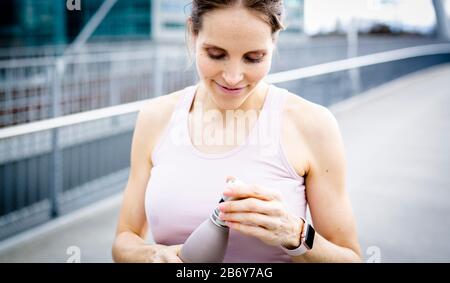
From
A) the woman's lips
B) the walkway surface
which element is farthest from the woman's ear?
the walkway surface

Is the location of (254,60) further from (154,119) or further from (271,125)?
(154,119)

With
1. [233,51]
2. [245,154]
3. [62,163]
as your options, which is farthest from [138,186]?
[62,163]

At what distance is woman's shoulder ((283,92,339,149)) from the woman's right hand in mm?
316

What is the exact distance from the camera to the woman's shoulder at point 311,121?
93 centimetres

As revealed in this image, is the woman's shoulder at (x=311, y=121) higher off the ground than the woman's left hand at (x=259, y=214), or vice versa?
the woman's shoulder at (x=311, y=121)

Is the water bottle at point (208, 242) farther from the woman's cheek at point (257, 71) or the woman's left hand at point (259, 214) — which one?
the woman's cheek at point (257, 71)

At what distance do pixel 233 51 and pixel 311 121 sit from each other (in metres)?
0.20

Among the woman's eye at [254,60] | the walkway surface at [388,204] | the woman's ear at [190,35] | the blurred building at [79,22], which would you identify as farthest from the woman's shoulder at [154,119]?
the blurred building at [79,22]

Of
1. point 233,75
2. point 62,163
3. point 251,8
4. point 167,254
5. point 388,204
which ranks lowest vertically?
point 62,163

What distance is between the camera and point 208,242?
33.4 inches

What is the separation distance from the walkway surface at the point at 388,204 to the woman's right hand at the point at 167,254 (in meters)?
0.28

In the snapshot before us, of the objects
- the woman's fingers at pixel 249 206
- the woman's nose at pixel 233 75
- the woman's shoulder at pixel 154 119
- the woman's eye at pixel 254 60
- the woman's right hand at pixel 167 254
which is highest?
the woman's eye at pixel 254 60

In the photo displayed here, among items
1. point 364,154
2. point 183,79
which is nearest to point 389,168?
point 364,154

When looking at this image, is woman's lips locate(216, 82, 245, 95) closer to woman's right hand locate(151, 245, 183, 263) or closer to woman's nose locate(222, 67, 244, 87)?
woman's nose locate(222, 67, 244, 87)
